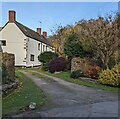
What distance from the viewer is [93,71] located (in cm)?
1942

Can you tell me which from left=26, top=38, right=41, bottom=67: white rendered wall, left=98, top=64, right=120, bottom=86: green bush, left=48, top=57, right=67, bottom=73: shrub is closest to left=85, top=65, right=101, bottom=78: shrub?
left=98, top=64, right=120, bottom=86: green bush

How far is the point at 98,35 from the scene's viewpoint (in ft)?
65.5

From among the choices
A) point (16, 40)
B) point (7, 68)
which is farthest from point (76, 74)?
point (16, 40)

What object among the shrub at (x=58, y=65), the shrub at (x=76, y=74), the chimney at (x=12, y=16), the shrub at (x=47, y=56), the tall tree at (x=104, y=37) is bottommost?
the shrub at (x=76, y=74)

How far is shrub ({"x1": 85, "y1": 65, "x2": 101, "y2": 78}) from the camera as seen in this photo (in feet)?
62.8

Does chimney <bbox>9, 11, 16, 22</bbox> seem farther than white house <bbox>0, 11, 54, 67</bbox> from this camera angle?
Yes

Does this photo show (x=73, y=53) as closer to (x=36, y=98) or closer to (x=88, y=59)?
(x=88, y=59)

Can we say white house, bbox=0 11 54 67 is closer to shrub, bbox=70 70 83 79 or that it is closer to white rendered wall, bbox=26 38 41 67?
white rendered wall, bbox=26 38 41 67

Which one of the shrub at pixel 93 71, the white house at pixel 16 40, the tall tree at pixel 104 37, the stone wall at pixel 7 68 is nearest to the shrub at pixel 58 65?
the tall tree at pixel 104 37

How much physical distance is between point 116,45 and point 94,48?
1929mm

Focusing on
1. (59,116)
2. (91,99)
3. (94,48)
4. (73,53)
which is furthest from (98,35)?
(59,116)

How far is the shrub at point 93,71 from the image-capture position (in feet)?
62.8

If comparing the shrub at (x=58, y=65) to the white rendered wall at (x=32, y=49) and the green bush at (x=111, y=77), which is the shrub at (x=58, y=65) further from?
the white rendered wall at (x=32, y=49)

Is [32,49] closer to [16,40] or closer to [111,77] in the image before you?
[16,40]
